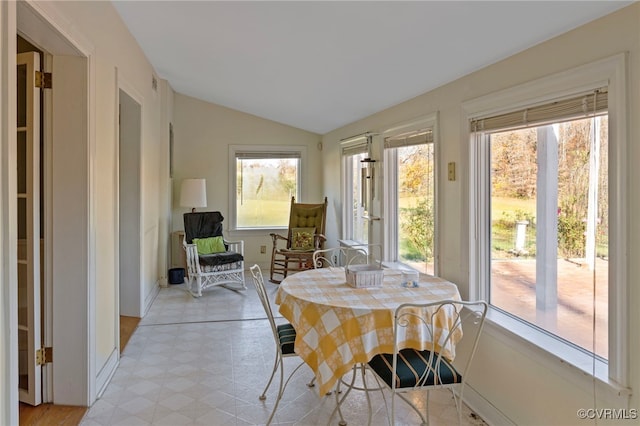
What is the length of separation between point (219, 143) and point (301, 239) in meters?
1.91

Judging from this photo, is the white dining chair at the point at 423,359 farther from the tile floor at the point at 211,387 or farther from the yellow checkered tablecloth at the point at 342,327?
the tile floor at the point at 211,387

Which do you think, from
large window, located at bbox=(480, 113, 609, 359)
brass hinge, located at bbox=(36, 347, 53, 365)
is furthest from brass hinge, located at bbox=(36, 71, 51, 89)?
large window, located at bbox=(480, 113, 609, 359)

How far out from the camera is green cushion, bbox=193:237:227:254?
545 cm

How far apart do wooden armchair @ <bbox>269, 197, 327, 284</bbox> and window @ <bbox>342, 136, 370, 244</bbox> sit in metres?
0.40

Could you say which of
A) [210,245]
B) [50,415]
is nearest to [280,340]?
[50,415]

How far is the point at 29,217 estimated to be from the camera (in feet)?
7.75

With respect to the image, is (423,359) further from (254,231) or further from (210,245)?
(254,231)

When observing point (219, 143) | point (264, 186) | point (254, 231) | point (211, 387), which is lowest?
point (211, 387)

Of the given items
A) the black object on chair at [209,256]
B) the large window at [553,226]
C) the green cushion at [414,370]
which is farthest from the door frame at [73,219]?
the black object on chair at [209,256]

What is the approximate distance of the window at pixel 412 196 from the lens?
3398 mm

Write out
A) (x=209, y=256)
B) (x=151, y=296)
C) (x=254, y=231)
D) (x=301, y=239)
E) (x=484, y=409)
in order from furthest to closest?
(x=254, y=231), (x=301, y=239), (x=209, y=256), (x=151, y=296), (x=484, y=409)

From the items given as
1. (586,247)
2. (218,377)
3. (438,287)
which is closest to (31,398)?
(218,377)

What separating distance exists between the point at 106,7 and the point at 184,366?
2487mm

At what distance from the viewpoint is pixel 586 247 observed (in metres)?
1.97
